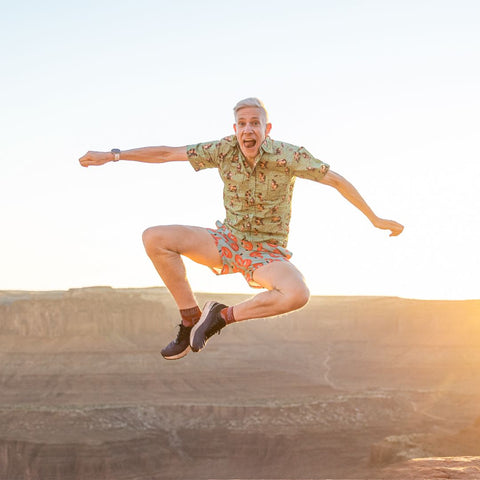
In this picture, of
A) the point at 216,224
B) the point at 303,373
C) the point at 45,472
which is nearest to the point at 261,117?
the point at 216,224

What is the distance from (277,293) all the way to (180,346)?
4.93 ft

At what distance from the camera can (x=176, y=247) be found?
9039 mm

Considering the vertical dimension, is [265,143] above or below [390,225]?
above

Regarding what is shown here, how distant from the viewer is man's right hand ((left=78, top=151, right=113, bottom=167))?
29.8 feet

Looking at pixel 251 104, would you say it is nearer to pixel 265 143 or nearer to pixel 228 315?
pixel 265 143

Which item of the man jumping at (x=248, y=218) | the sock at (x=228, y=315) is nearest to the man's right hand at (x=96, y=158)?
the man jumping at (x=248, y=218)

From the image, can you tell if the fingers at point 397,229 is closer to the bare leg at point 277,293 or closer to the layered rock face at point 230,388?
the bare leg at point 277,293

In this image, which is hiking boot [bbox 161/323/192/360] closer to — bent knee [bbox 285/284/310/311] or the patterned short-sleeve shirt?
the patterned short-sleeve shirt

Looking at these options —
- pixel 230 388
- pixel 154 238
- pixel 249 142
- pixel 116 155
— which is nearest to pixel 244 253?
pixel 154 238

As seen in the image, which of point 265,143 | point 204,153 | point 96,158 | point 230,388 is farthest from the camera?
point 230,388

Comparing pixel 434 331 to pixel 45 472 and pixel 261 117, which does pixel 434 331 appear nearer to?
pixel 45 472

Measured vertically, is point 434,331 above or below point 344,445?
above

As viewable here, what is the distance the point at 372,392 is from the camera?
105 m

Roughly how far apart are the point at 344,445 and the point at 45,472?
1098 inches
